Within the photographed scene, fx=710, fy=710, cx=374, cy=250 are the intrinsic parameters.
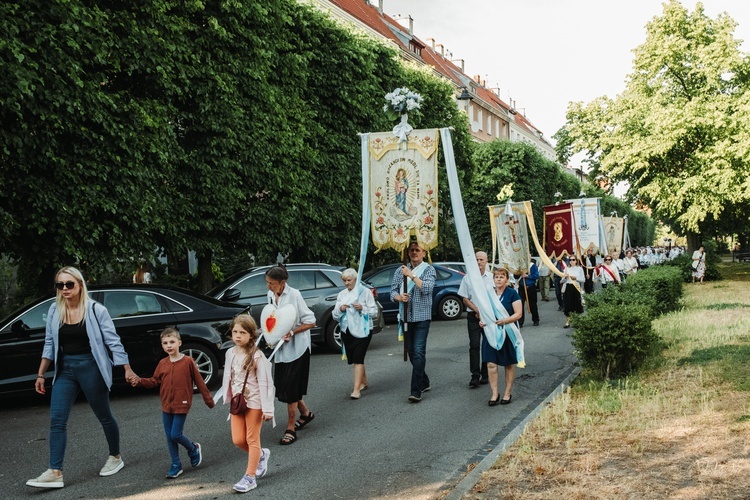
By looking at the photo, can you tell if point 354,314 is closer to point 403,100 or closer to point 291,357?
point 291,357

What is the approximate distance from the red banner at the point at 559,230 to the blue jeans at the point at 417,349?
39.1 ft

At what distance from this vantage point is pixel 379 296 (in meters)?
18.0

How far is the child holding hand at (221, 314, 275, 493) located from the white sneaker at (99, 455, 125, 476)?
127 centimetres

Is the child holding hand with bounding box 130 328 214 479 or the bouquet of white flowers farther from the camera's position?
the bouquet of white flowers

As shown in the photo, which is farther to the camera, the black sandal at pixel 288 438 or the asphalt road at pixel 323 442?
the black sandal at pixel 288 438

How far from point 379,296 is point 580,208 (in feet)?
28.3

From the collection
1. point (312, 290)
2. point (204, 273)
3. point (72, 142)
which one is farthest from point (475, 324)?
point (204, 273)

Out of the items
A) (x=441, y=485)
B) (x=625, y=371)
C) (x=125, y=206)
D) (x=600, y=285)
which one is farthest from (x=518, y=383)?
(x=600, y=285)

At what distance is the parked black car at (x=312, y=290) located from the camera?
42.2 feet

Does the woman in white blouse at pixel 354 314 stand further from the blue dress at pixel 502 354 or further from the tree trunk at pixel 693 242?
the tree trunk at pixel 693 242

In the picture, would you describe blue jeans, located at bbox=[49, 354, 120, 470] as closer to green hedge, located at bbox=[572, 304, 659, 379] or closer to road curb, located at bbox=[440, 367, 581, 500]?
road curb, located at bbox=[440, 367, 581, 500]

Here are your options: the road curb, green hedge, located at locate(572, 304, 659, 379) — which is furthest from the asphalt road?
green hedge, located at locate(572, 304, 659, 379)

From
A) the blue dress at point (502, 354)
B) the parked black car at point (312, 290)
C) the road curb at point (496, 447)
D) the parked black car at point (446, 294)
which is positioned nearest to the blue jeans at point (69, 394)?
the road curb at point (496, 447)

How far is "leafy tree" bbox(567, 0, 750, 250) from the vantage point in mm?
33125
